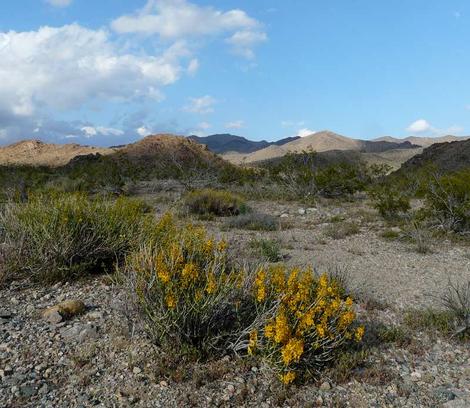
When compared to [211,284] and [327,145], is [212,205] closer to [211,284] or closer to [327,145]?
[211,284]

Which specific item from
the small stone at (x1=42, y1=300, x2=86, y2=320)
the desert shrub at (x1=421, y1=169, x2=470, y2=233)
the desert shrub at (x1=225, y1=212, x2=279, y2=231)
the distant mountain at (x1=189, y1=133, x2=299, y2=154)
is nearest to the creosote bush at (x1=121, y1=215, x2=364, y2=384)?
the small stone at (x1=42, y1=300, x2=86, y2=320)

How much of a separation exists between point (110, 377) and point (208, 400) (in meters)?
0.83

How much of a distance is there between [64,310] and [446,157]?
105 ft

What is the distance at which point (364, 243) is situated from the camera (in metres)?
9.91

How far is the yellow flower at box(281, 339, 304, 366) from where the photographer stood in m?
3.85

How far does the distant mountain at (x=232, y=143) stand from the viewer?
313 ft

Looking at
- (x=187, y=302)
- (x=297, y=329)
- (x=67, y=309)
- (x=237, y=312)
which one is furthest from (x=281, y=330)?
(x=67, y=309)

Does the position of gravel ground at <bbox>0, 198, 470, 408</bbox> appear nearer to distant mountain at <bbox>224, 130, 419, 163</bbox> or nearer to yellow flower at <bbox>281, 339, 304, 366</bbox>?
yellow flower at <bbox>281, 339, 304, 366</bbox>

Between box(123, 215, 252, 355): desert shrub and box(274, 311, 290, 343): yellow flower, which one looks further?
box(123, 215, 252, 355): desert shrub

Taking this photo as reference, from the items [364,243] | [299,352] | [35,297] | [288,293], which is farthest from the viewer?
[364,243]

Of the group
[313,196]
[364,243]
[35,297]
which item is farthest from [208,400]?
[313,196]

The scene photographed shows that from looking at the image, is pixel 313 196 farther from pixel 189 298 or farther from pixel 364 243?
pixel 189 298

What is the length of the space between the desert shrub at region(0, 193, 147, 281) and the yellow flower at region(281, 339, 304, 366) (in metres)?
3.13

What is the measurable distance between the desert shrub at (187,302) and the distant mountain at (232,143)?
291 feet
